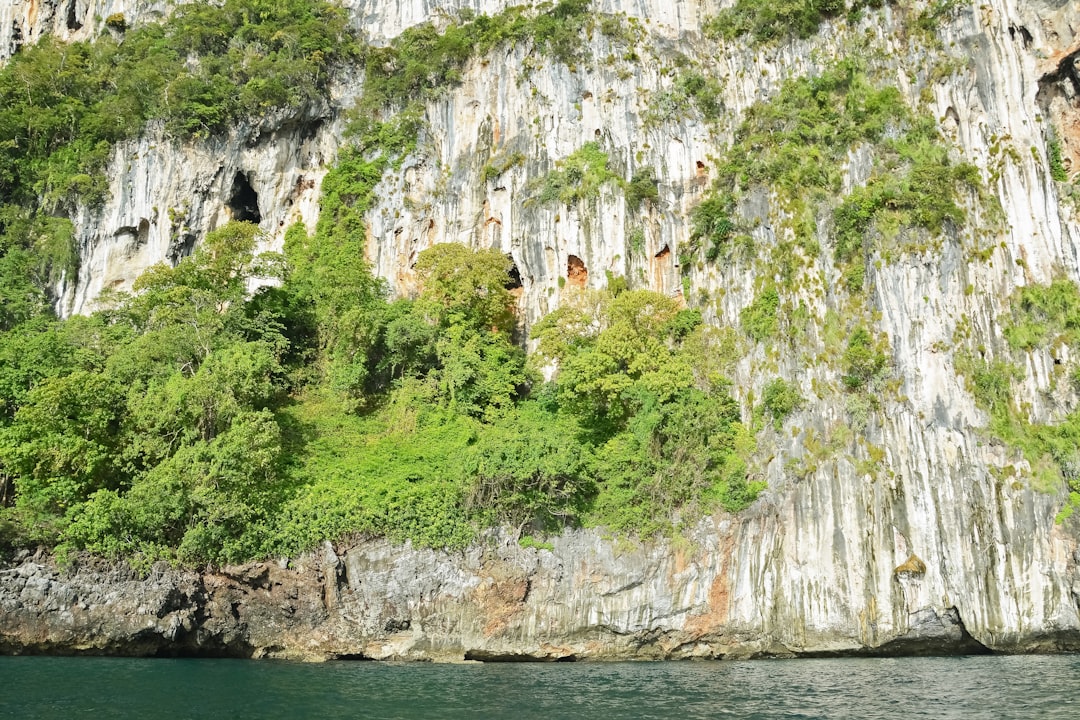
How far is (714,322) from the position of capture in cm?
3791

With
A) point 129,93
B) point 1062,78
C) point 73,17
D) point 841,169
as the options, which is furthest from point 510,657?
point 73,17

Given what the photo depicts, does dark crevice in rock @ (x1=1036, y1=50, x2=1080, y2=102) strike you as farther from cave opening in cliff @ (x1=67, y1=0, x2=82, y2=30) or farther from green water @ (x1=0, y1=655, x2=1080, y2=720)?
cave opening in cliff @ (x1=67, y1=0, x2=82, y2=30)

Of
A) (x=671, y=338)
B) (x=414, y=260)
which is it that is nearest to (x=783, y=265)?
(x=671, y=338)

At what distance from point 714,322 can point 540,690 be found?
21.3 meters

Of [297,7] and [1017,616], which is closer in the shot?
[1017,616]

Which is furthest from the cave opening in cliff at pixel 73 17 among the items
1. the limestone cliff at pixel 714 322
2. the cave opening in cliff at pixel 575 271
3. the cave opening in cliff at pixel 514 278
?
the cave opening in cliff at pixel 575 271

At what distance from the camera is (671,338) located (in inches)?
1489

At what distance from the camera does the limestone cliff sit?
2823 centimetres

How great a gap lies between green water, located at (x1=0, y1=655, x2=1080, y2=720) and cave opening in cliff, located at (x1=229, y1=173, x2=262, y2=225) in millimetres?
29258

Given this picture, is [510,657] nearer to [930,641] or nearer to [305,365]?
[930,641]

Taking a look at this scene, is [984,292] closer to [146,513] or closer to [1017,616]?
[1017,616]

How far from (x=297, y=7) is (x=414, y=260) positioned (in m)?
19.9

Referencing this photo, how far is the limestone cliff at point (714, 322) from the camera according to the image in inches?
1112

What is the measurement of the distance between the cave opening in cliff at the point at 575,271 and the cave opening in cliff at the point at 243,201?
1857 centimetres
